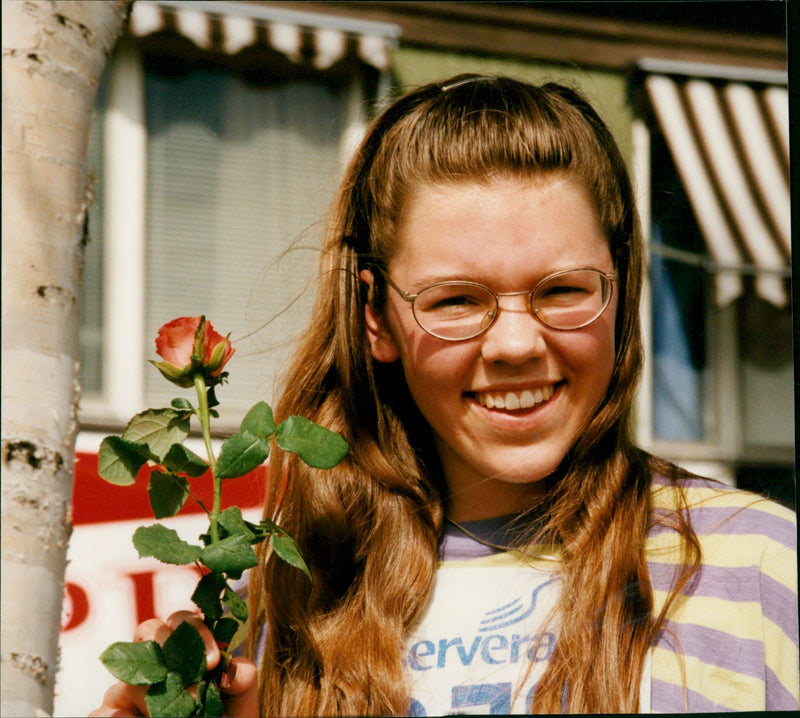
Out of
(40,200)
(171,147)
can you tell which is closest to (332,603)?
(40,200)

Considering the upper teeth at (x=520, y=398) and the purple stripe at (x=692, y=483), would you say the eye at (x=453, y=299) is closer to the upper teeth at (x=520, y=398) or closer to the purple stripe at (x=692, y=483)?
the upper teeth at (x=520, y=398)

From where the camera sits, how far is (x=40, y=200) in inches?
65.4

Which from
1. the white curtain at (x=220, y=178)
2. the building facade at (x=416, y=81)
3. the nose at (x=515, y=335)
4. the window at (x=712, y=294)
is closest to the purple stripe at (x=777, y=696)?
the nose at (x=515, y=335)

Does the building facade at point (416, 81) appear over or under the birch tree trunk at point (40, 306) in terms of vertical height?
over

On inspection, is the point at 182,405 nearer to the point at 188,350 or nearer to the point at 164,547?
the point at 188,350

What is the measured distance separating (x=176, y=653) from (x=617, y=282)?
79cm

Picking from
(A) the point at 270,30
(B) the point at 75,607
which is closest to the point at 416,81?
(A) the point at 270,30

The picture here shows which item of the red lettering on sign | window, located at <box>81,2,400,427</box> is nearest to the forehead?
the red lettering on sign

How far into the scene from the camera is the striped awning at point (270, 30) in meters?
4.52

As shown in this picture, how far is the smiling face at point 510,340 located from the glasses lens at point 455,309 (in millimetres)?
13

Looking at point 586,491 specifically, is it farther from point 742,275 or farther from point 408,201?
point 742,275

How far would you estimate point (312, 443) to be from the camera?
1402 mm

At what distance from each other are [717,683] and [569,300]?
52 cm

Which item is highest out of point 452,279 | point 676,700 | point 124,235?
point 124,235
